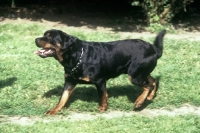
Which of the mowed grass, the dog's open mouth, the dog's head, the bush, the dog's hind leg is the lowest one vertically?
the mowed grass

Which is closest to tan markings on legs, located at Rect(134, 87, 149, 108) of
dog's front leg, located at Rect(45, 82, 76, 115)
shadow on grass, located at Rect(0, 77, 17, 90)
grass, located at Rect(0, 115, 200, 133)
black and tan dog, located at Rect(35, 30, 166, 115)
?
black and tan dog, located at Rect(35, 30, 166, 115)

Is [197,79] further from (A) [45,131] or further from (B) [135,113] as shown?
(A) [45,131]

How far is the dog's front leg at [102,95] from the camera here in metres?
5.36

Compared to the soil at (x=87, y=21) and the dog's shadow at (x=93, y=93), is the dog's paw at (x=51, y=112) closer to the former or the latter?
the dog's shadow at (x=93, y=93)

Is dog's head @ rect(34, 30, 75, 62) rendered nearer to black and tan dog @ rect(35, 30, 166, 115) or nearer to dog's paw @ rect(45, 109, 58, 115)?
black and tan dog @ rect(35, 30, 166, 115)

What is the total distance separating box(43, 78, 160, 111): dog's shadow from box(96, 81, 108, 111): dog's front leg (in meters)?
0.39

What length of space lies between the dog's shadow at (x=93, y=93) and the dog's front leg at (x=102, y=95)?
395 mm

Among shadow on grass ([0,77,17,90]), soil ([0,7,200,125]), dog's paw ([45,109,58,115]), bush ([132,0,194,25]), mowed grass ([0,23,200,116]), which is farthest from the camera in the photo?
bush ([132,0,194,25])

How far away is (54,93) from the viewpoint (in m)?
6.23

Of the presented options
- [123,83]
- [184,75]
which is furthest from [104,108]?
[184,75]

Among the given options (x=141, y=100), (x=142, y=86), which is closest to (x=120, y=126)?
(x=141, y=100)

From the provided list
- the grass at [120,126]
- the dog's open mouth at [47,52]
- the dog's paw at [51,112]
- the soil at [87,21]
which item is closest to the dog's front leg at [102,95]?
the grass at [120,126]

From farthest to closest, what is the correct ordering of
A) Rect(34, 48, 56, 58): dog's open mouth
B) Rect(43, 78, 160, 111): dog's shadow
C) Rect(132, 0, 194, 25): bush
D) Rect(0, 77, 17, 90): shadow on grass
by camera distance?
Rect(132, 0, 194, 25): bush, Rect(0, 77, 17, 90): shadow on grass, Rect(43, 78, 160, 111): dog's shadow, Rect(34, 48, 56, 58): dog's open mouth

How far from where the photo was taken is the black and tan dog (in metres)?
5.09
